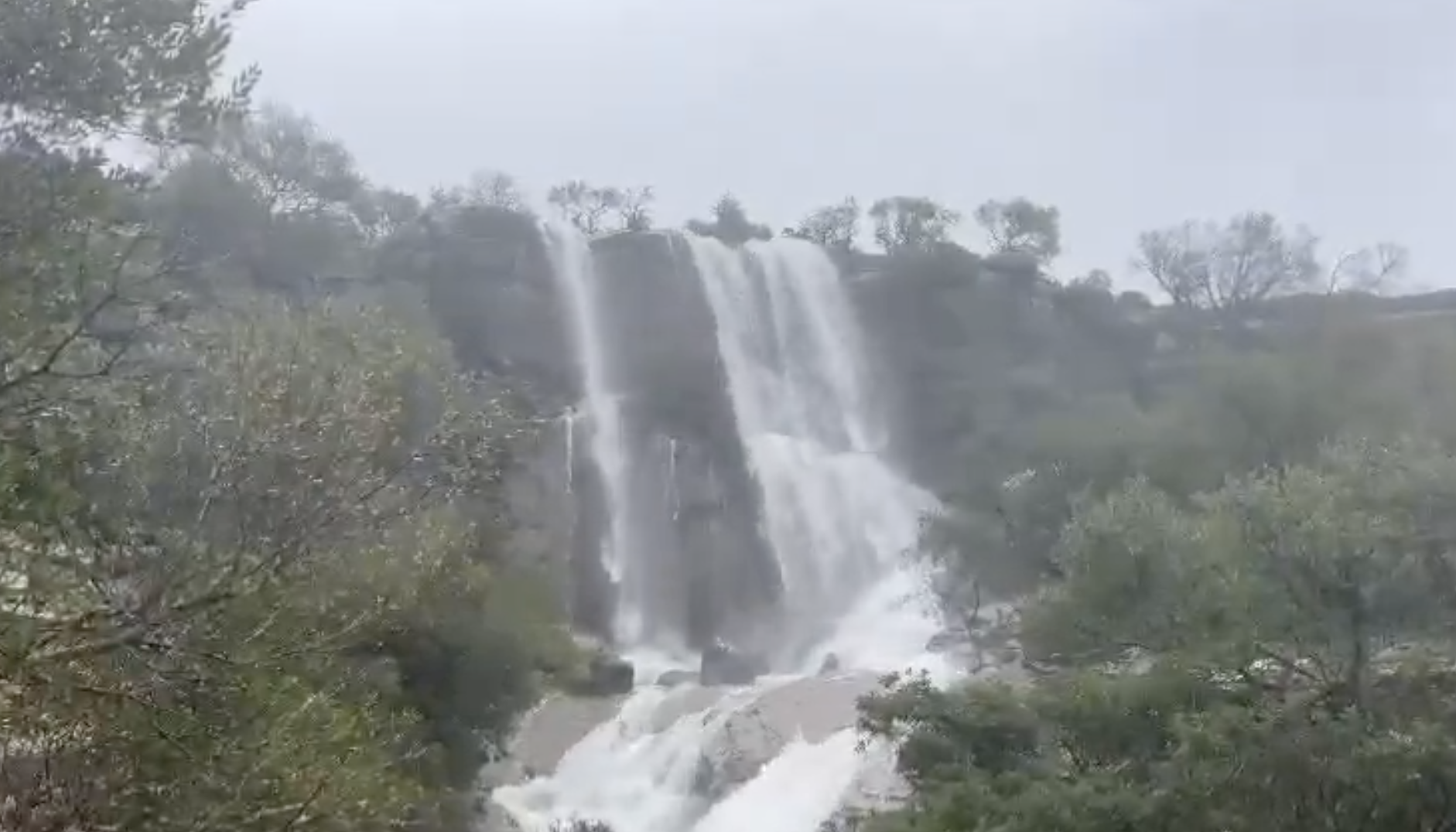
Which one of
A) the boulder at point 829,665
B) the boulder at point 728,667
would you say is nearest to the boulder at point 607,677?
the boulder at point 728,667

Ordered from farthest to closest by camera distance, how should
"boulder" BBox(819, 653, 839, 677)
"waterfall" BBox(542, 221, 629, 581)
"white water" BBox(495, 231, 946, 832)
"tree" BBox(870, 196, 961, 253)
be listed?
"tree" BBox(870, 196, 961, 253)
"waterfall" BBox(542, 221, 629, 581)
"boulder" BBox(819, 653, 839, 677)
"white water" BBox(495, 231, 946, 832)

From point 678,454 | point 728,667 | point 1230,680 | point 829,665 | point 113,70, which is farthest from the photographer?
point 678,454

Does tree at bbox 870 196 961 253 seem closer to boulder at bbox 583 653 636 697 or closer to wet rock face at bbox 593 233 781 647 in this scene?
wet rock face at bbox 593 233 781 647

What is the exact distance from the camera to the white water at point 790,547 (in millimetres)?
19516

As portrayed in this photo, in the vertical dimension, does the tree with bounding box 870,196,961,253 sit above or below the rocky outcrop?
above

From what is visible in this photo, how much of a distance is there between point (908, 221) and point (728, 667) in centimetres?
2620

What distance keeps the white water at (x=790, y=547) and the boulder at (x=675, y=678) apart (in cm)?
45

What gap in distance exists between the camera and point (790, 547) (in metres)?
34.2

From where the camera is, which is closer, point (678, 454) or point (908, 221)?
point (678, 454)

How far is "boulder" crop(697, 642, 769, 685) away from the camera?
2722 centimetres

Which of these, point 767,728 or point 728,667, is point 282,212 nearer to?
point 728,667

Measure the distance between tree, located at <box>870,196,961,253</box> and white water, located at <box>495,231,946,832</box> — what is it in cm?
774

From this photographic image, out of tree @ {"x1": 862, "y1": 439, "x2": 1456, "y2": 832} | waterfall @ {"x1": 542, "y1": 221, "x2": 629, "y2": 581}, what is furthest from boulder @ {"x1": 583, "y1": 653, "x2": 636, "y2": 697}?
tree @ {"x1": 862, "y1": 439, "x2": 1456, "y2": 832}

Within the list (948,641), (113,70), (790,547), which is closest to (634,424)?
(790,547)
